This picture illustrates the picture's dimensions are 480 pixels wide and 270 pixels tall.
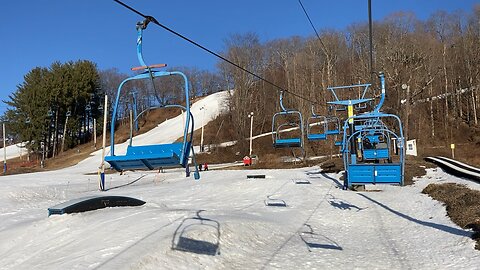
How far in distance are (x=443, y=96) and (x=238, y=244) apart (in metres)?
58.1

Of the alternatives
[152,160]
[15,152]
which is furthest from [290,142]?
[15,152]

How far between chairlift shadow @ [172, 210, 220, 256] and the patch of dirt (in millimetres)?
5789

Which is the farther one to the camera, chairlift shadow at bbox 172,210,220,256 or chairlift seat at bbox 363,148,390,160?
chairlift seat at bbox 363,148,390,160

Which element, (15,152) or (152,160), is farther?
(15,152)

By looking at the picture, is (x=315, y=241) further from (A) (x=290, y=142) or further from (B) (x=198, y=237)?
(A) (x=290, y=142)

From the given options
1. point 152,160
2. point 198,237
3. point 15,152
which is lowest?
point 198,237

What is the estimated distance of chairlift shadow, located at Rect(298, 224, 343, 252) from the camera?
1064cm

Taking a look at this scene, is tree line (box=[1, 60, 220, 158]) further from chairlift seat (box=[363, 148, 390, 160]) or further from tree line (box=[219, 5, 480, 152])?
chairlift seat (box=[363, 148, 390, 160])

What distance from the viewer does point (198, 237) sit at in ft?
31.9

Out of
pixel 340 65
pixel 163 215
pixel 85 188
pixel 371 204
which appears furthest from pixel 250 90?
pixel 163 215

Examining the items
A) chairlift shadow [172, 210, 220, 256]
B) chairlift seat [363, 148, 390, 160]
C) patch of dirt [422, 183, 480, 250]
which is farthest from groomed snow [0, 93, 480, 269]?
chairlift seat [363, 148, 390, 160]

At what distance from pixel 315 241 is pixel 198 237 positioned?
11.3 feet

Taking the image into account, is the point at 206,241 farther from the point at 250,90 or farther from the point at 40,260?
the point at 250,90

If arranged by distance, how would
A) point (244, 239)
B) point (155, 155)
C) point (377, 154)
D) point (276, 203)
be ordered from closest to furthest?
point (155, 155), point (244, 239), point (377, 154), point (276, 203)
